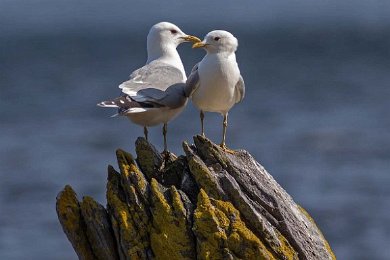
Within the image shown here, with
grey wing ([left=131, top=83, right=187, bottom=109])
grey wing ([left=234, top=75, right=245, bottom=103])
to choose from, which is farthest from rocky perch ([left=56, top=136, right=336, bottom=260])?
grey wing ([left=234, top=75, right=245, bottom=103])

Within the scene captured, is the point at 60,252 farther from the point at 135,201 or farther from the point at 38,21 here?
the point at 38,21

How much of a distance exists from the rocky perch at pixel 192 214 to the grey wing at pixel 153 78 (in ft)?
4.00

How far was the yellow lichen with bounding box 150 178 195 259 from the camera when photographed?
1027 centimetres

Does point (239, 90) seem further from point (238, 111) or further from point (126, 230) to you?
point (238, 111)

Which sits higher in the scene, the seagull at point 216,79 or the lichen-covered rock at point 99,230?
the seagull at point 216,79

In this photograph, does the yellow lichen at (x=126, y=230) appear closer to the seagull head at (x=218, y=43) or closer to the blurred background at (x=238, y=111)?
the seagull head at (x=218, y=43)

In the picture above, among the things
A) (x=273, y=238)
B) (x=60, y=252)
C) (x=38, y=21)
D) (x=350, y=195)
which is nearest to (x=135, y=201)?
(x=273, y=238)

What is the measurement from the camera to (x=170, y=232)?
10297mm

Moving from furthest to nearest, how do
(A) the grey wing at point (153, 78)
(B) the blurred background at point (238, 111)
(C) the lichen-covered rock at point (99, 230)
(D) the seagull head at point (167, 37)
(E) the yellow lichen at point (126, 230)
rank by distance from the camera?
(B) the blurred background at point (238, 111)
(D) the seagull head at point (167, 37)
(A) the grey wing at point (153, 78)
(C) the lichen-covered rock at point (99, 230)
(E) the yellow lichen at point (126, 230)

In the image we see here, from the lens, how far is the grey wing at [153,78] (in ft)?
40.3

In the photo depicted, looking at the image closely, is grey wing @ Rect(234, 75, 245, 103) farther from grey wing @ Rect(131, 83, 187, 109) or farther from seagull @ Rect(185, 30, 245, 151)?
grey wing @ Rect(131, 83, 187, 109)

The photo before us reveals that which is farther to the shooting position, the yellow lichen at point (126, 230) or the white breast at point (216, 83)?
the white breast at point (216, 83)

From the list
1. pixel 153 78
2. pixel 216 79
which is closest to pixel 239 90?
pixel 216 79

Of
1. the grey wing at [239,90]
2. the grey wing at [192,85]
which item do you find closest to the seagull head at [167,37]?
the grey wing at [239,90]
